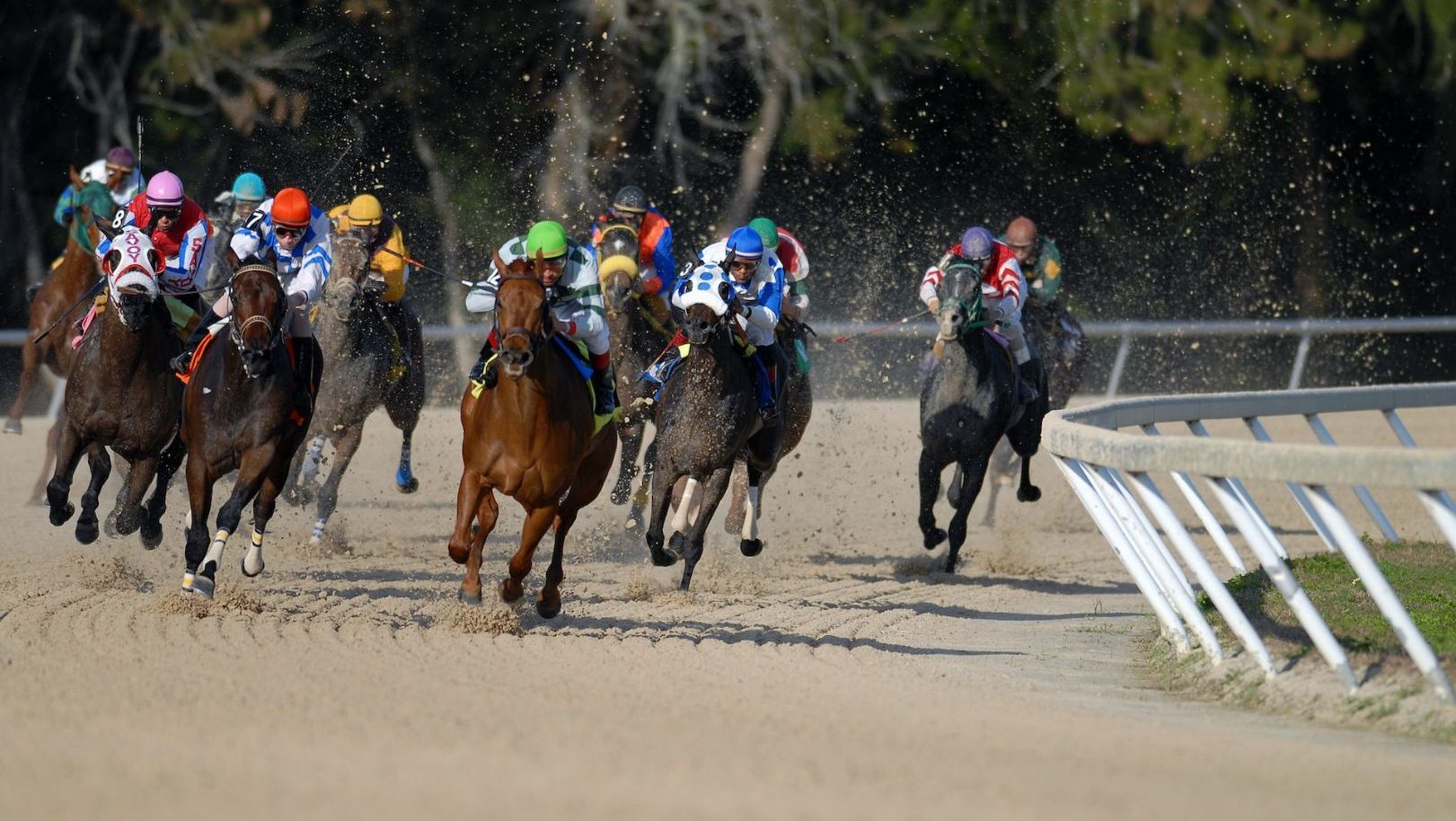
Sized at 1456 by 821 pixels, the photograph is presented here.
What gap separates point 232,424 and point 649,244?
388 cm

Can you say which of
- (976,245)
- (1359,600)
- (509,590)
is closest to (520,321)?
(509,590)

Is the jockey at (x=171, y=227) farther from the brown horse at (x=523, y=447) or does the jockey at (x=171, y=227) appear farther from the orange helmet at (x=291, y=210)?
the brown horse at (x=523, y=447)

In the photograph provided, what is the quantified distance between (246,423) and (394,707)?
2.82 m

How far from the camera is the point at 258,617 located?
8180 millimetres

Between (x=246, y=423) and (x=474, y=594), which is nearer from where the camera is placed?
(x=474, y=594)

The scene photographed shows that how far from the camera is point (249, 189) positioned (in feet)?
39.2

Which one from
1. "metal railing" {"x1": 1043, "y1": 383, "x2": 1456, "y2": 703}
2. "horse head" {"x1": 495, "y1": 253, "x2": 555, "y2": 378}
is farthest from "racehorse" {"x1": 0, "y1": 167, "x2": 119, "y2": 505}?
"metal railing" {"x1": 1043, "y1": 383, "x2": 1456, "y2": 703}

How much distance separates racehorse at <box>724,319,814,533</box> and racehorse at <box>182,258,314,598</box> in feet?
11.3

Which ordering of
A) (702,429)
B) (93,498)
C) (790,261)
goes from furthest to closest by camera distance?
(790,261) → (702,429) → (93,498)

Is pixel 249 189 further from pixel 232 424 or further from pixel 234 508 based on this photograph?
pixel 234 508

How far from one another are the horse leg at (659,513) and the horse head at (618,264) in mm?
2204

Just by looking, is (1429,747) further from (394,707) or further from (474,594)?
(474,594)

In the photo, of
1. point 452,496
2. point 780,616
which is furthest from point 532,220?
point 780,616

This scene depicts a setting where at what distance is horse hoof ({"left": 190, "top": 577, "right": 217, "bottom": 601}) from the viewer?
828 cm
